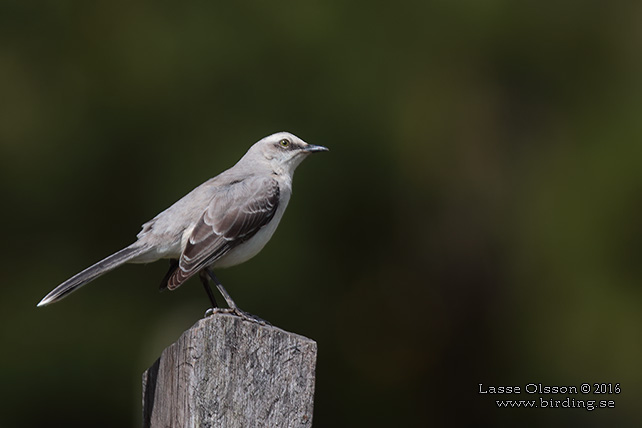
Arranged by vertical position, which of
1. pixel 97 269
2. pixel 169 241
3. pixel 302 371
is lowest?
pixel 302 371

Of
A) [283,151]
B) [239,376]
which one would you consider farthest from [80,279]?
[283,151]

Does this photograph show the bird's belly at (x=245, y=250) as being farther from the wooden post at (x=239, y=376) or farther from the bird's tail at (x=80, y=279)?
the wooden post at (x=239, y=376)

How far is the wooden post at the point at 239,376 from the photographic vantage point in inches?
113

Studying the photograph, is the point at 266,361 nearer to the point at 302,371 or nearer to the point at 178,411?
the point at 302,371

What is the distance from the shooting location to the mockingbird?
4.76 meters

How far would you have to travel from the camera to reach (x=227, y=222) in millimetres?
4988

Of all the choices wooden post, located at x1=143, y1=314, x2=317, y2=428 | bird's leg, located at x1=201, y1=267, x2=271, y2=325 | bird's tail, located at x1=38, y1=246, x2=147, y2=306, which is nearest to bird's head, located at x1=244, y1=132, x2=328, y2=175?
bird's leg, located at x1=201, y1=267, x2=271, y2=325

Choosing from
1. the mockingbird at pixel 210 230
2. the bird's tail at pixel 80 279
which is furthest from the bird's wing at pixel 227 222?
the bird's tail at pixel 80 279

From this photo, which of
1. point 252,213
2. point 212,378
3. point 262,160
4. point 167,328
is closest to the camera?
point 212,378

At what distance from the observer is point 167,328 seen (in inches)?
291

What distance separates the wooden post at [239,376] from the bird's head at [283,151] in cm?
296

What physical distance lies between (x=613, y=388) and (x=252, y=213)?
14.7ft

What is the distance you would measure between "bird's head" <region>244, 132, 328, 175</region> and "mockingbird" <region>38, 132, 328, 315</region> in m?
0.34

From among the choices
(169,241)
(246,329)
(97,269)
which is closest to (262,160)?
(169,241)
